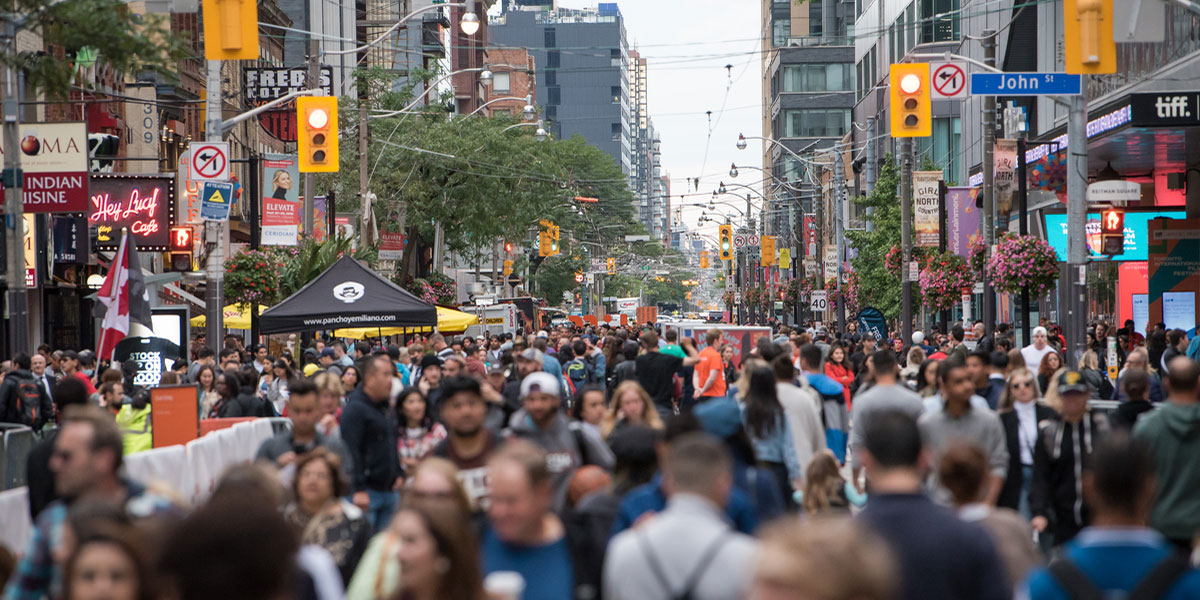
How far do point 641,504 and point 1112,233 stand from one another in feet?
88.7

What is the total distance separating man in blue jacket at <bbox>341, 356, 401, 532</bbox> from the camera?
10.2m

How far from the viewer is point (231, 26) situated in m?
17.8

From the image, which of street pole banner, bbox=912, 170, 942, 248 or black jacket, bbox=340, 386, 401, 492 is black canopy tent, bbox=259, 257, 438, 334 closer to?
black jacket, bbox=340, 386, 401, 492

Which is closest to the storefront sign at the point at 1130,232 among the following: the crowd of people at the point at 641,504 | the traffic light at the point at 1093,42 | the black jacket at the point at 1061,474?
the traffic light at the point at 1093,42

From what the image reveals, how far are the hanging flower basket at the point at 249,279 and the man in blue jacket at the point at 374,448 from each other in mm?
20516

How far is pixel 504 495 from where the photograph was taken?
564 cm

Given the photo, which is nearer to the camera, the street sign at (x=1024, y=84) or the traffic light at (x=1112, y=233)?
the street sign at (x=1024, y=84)

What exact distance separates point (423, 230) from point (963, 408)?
47.0 m

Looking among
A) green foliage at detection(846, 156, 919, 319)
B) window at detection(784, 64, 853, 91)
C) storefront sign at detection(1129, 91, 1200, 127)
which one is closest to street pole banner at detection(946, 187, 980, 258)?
green foliage at detection(846, 156, 919, 319)

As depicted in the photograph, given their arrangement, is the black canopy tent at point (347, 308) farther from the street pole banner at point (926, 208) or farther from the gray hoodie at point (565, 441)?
the street pole banner at point (926, 208)

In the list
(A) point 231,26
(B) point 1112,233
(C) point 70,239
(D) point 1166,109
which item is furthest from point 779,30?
(A) point 231,26

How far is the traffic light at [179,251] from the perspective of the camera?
33406 millimetres

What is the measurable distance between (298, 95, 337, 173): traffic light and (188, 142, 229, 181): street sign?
259cm

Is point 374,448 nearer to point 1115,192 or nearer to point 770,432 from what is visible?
point 770,432
